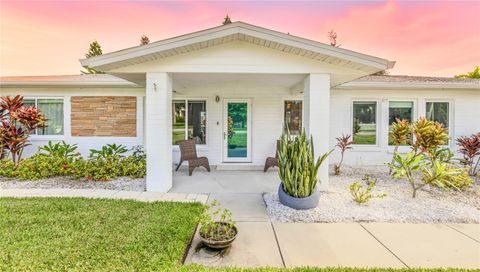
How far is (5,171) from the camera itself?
6387mm

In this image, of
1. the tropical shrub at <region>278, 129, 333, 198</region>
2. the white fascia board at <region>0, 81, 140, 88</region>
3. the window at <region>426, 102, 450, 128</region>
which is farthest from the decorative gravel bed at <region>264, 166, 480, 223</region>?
the white fascia board at <region>0, 81, 140, 88</region>

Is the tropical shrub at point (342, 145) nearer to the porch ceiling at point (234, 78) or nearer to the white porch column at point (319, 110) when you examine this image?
the white porch column at point (319, 110)

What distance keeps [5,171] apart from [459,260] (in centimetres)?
967

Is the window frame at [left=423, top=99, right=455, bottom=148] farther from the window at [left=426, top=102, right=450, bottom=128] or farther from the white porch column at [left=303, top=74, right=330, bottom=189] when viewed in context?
the white porch column at [left=303, top=74, right=330, bottom=189]

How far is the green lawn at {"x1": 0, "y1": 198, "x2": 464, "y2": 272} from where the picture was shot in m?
2.57

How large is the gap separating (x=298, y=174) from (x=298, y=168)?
0.11 metres

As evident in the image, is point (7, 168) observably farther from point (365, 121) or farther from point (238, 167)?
point (365, 121)

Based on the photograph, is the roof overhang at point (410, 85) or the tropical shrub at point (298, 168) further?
the roof overhang at point (410, 85)

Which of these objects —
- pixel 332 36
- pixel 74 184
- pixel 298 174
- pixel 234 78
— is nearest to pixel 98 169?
pixel 74 184

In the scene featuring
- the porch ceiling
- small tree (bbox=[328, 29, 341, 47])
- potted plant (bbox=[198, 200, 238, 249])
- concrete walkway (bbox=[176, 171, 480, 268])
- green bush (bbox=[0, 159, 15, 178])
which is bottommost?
concrete walkway (bbox=[176, 171, 480, 268])

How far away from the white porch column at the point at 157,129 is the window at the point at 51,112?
554 centimetres

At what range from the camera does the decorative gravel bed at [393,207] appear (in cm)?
402

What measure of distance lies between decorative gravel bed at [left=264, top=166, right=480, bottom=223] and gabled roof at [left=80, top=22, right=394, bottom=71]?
110 inches

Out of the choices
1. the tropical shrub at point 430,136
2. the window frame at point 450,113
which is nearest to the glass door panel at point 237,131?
the tropical shrub at point 430,136
